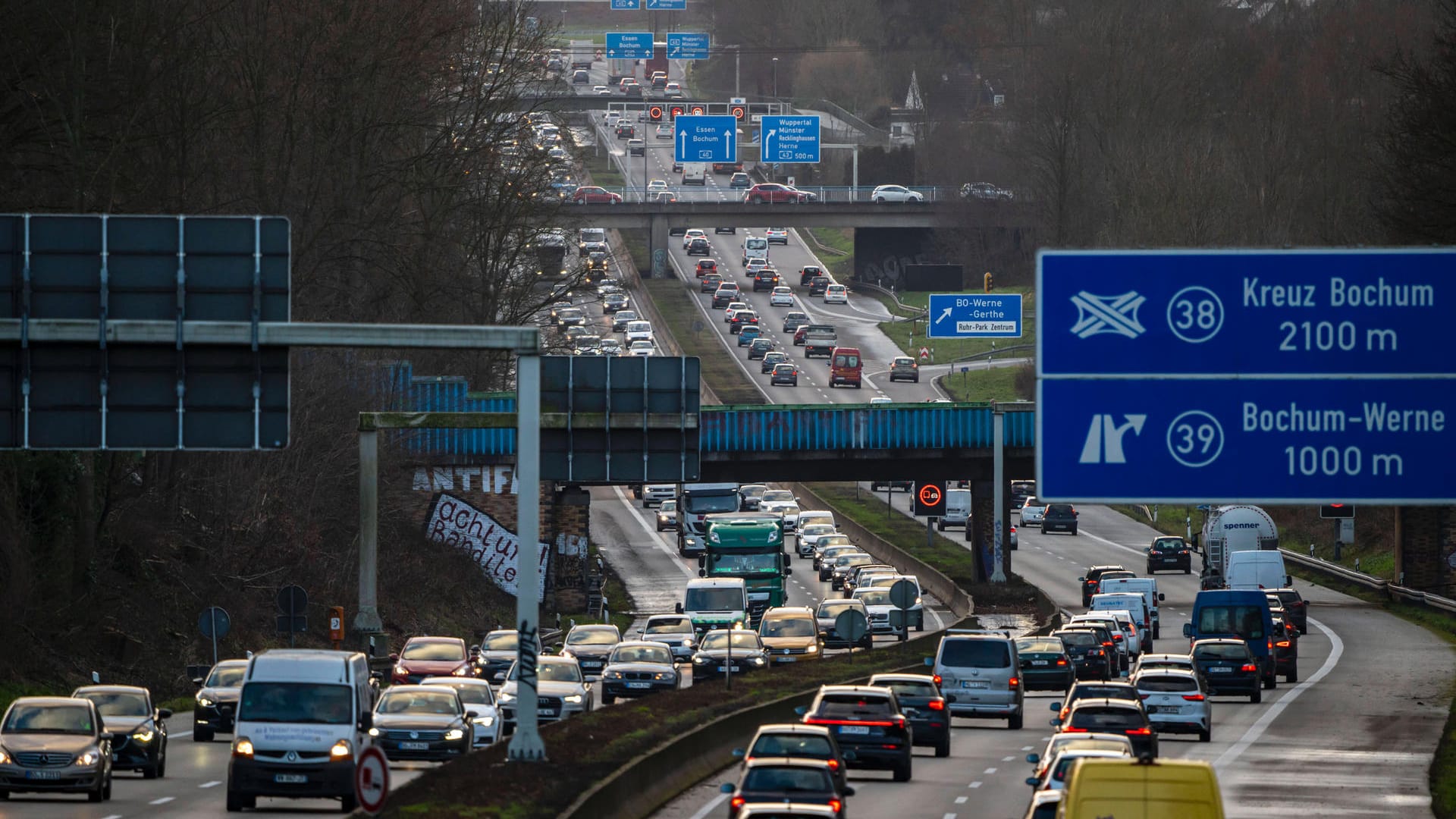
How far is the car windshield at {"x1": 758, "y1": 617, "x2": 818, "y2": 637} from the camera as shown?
1923 inches

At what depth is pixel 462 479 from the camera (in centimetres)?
6612

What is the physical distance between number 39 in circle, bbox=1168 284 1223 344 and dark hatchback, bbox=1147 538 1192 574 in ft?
212

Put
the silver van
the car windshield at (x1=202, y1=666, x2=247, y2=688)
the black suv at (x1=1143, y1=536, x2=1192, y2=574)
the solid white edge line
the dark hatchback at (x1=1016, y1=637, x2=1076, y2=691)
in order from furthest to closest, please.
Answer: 1. the black suv at (x1=1143, y1=536, x2=1192, y2=574)
2. the solid white edge line
3. the dark hatchback at (x1=1016, y1=637, x2=1076, y2=691)
4. the silver van
5. the car windshield at (x1=202, y1=666, x2=247, y2=688)

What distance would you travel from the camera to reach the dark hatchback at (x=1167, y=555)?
80.3 meters

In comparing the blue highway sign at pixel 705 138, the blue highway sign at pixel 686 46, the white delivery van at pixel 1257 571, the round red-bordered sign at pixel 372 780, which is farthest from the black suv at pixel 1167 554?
the blue highway sign at pixel 686 46

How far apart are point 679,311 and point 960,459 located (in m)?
59.5

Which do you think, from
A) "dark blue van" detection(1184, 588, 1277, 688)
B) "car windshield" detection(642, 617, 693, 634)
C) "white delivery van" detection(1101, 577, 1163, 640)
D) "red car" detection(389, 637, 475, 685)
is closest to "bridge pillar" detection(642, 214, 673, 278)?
"white delivery van" detection(1101, 577, 1163, 640)

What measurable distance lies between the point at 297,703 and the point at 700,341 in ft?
315

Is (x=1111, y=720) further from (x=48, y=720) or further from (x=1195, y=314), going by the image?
(x=48, y=720)

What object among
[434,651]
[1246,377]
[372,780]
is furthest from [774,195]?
→ [1246,377]

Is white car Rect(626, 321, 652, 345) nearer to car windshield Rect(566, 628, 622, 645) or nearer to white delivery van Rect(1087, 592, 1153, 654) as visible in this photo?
white delivery van Rect(1087, 592, 1153, 654)

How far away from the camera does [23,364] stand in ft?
79.7

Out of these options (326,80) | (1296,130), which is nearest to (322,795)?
(326,80)

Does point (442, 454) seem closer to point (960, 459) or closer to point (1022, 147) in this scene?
point (960, 459)
